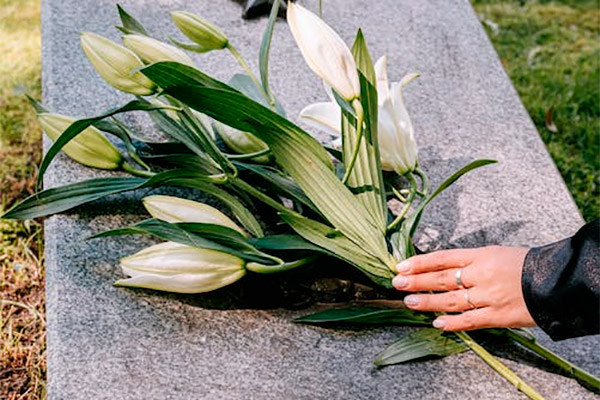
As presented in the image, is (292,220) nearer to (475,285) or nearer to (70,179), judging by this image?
(475,285)

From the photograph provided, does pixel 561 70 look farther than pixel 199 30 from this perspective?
Yes

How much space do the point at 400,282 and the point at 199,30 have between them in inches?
20.2

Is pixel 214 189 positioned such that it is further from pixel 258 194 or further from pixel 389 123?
pixel 389 123

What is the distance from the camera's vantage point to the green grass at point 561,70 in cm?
248

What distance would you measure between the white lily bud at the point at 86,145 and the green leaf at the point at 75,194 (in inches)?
3.1

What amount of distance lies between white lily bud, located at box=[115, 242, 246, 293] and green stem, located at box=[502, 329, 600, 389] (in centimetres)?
41

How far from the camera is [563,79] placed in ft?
9.57

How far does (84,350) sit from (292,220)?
1.09 ft

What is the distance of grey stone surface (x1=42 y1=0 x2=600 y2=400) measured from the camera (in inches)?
45.4

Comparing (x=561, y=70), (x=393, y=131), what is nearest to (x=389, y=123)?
(x=393, y=131)

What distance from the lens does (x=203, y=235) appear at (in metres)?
1.20

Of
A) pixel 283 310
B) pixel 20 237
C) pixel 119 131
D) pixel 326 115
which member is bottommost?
pixel 20 237

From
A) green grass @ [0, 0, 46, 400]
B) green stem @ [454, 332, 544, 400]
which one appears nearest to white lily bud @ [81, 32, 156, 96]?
green grass @ [0, 0, 46, 400]

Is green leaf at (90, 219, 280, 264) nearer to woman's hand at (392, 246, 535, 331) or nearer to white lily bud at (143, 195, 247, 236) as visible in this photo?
white lily bud at (143, 195, 247, 236)
